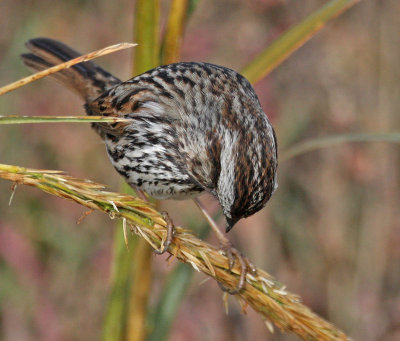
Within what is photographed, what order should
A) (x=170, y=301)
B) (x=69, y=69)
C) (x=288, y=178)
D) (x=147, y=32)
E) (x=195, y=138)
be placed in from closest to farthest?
(x=147, y=32) → (x=170, y=301) → (x=195, y=138) → (x=69, y=69) → (x=288, y=178)

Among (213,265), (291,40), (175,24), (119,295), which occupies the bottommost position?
(213,265)

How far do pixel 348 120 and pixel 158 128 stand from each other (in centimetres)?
232

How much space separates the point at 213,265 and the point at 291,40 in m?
0.89

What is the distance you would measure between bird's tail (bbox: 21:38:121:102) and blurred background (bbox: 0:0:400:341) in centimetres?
128

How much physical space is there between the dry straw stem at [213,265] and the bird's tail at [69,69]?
182cm

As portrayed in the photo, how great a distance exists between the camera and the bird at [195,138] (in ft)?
8.42

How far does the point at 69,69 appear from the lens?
147 inches

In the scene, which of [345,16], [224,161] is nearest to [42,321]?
[224,161]

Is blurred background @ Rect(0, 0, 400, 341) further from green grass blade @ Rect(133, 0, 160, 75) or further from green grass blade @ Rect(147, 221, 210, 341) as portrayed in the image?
green grass blade @ Rect(133, 0, 160, 75)

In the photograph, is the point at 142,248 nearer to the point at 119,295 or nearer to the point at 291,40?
the point at 119,295

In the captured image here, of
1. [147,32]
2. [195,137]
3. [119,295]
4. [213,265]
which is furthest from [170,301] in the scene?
[147,32]

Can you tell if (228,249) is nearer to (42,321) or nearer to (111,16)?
(42,321)

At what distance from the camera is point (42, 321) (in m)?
4.50

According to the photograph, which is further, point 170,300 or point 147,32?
point 170,300
